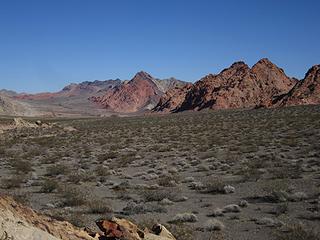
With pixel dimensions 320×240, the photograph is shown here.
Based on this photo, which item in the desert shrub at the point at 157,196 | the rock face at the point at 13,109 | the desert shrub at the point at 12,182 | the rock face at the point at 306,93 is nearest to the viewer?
the desert shrub at the point at 157,196

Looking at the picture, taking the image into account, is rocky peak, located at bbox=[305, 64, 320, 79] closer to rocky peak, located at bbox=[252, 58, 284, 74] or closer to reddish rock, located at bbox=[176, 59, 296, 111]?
reddish rock, located at bbox=[176, 59, 296, 111]

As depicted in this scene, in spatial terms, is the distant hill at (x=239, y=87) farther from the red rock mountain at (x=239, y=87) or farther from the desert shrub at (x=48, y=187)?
the desert shrub at (x=48, y=187)

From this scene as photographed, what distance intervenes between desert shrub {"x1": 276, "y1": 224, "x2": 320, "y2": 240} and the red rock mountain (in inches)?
4318

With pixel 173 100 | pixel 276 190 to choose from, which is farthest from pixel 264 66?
pixel 276 190

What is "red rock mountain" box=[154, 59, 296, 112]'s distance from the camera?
126 metres

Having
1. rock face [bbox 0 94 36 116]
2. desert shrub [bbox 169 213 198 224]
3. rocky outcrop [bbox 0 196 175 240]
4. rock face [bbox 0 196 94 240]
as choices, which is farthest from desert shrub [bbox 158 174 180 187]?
rock face [bbox 0 94 36 116]

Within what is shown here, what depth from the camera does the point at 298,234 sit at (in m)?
9.30

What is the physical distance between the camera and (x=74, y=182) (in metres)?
18.1

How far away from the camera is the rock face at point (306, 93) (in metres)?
93.4

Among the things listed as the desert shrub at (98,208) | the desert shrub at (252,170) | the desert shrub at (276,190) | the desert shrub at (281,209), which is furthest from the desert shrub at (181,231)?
the desert shrub at (252,170)

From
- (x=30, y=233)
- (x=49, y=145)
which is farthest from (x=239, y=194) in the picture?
(x=49, y=145)

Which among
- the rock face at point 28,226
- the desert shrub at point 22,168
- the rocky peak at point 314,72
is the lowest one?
the desert shrub at point 22,168

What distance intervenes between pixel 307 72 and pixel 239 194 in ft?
321

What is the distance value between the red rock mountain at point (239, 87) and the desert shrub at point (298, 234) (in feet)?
360
